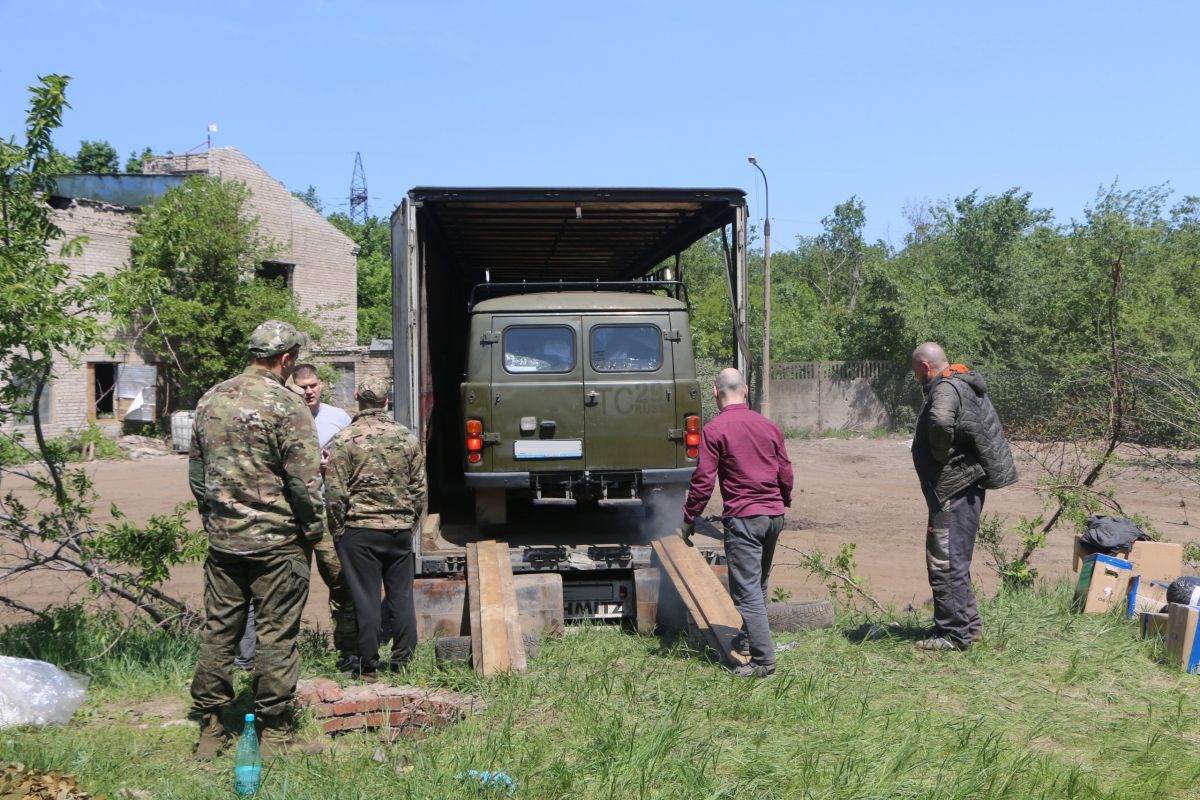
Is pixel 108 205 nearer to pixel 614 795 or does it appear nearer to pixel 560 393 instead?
pixel 560 393

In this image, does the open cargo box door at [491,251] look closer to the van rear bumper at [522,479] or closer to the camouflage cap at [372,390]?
the van rear bumper at [522,479]

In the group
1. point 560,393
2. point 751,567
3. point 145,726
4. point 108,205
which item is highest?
point 108,205

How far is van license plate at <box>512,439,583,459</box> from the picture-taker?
7.75 meters

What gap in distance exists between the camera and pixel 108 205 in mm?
26359

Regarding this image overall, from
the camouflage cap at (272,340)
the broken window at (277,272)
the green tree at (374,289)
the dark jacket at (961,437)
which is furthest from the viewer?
the green tree at (374,289)

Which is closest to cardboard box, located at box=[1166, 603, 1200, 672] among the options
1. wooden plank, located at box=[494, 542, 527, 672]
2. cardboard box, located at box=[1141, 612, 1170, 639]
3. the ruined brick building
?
cardboard box, located at box=[1141, 612, 1170, 639]

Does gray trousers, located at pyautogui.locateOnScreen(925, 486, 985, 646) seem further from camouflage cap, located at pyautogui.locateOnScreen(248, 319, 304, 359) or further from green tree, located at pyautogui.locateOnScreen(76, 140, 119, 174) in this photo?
green tree, located at pyautogui.locateOnScreen(76, 140, 119, 174)

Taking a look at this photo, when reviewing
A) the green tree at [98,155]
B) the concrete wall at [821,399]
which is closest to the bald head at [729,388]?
the concrete wall at [821,399]

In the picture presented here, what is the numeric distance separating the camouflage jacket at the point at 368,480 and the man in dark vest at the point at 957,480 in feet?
10.7

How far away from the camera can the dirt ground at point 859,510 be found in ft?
33.6

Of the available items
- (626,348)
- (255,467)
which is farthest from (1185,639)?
(255,467)

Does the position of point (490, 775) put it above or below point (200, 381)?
below

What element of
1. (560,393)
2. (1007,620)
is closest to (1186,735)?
(1007,620)

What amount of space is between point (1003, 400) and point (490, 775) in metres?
26.3
